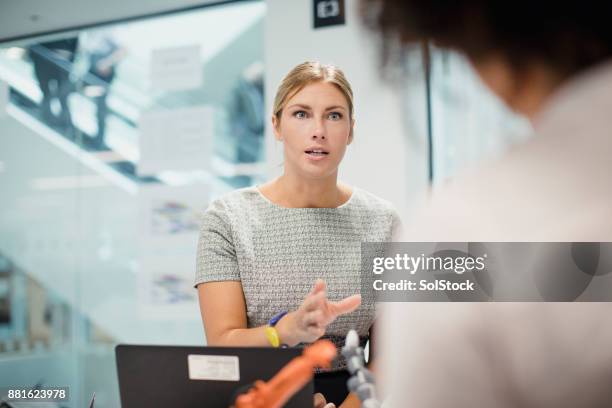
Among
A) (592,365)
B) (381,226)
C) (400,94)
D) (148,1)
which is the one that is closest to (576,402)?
(592,365)

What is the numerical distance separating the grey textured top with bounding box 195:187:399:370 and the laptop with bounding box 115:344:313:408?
578 mm

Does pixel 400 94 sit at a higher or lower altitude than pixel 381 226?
higher

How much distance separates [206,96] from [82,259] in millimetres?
1195

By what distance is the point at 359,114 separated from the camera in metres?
2.77

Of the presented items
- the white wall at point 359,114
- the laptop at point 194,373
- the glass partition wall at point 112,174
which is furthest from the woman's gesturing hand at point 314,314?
the glass partition wall at point 112,174

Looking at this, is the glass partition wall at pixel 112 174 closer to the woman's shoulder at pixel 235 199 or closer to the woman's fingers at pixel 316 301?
the woman's shoulder at pixel 235 199

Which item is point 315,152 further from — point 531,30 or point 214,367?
point 531,30

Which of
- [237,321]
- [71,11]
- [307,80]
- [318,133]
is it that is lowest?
[237,321]

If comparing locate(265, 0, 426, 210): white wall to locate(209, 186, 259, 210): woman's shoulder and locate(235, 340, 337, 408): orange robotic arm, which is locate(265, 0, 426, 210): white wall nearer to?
locate(209, 186, 259, 210): woman's shoulder

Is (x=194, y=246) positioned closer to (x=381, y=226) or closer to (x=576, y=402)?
(x=381, y=226)

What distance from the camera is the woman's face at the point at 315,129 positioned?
1.62 meters

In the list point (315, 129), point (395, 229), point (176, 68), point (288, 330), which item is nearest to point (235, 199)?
point (315, 129)

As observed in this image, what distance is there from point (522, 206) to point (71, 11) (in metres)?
3.52

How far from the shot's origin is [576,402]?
403mm
